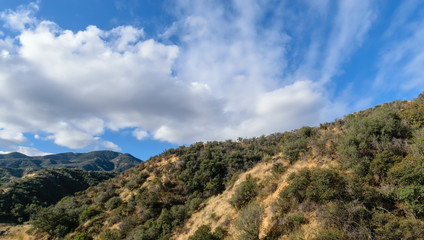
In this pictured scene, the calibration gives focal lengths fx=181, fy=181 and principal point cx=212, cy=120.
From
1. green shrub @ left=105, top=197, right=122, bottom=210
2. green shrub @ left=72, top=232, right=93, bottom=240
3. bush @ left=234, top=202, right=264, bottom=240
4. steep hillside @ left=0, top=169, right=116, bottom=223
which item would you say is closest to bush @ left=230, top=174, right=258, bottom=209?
bush @ left=234, top=202, right=264, bottom=240

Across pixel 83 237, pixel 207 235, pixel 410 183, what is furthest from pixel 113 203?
pixel 410 183

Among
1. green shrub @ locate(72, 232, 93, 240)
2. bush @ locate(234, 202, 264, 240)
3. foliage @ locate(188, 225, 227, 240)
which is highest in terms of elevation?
bush @ locate(234, 202, 264, 240)

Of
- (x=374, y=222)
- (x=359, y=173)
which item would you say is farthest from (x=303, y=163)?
(x=374, y=222)

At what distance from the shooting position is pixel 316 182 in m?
12.3

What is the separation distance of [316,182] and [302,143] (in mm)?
8390

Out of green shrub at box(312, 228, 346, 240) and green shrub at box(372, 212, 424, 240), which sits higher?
green shrub at box(372, 212, 424, 240)

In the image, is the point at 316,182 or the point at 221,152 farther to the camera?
the point at 221,152

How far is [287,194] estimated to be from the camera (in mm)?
13828

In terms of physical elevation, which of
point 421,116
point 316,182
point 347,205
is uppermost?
point 421,116

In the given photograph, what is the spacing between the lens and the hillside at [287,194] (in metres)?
9.84

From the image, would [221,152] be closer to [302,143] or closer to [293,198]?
[302,143]

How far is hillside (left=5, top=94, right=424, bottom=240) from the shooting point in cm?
984

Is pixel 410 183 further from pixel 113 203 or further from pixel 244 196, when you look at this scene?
pixel 113 203

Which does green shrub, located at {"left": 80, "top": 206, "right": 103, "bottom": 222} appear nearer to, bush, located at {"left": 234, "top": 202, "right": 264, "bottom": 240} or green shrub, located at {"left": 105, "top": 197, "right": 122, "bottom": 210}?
green shrub, located at {"left": 105, "top": 197, "right": 122, "bottom": 210}
